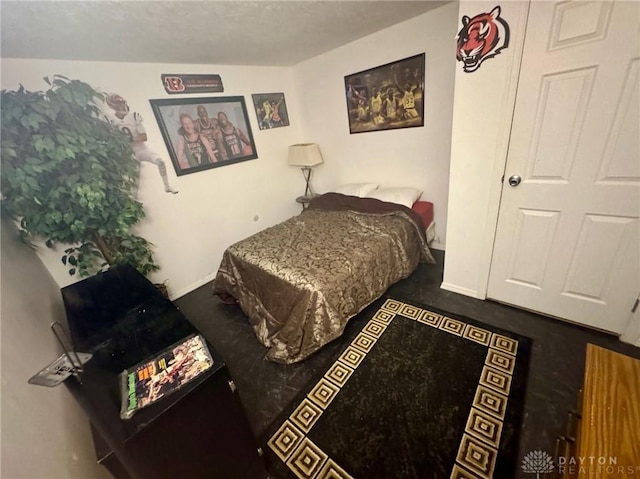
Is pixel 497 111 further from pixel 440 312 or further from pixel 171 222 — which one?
pixel 171 222

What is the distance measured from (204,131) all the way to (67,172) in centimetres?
137

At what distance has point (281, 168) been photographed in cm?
364

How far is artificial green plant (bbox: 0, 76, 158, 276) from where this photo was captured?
151cm

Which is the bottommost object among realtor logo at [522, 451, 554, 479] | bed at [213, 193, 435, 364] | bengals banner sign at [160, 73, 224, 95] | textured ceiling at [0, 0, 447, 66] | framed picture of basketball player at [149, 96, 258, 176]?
realtor logo at [522, 451, 554, 479]

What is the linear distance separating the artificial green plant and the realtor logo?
2851 mm

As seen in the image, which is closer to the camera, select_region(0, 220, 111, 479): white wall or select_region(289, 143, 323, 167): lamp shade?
select_region(0, 220, 111, 479): white wall

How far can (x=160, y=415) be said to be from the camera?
727 millimetres

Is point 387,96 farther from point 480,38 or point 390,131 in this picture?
point 480,38

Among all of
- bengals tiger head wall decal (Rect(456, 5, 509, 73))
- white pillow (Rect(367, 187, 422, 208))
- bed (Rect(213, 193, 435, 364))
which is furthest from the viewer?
white pillow (Rect(367, 187, 422, 208))

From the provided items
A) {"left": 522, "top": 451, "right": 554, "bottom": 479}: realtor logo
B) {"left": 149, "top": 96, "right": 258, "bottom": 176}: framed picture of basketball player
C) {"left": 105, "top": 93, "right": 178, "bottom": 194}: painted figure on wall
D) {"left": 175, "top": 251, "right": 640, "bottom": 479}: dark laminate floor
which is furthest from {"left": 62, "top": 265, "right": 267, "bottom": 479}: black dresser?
{"left": 149, "top": 96, "right": 258, "bottom": 176}: framed picture of basketball player

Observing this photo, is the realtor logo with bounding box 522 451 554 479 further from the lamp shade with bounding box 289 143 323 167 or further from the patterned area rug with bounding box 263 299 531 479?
the lamp shade with bounding box 289 143 323 167

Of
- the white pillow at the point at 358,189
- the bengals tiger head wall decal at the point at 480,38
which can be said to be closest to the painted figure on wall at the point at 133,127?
the white pillow at the point at 358,189

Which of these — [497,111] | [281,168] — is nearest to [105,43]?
[281,168]
